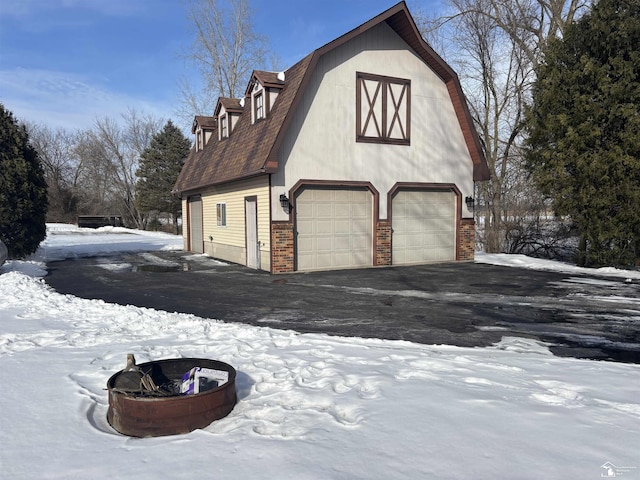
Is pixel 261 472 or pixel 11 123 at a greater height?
pixel 11 123

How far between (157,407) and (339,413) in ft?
4.62

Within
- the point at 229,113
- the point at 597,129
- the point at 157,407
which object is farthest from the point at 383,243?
the point at 157,407

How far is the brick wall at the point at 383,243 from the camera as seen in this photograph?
14.2 m

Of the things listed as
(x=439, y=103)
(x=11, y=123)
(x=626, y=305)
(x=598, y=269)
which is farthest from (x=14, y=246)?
(x=598, y=269)

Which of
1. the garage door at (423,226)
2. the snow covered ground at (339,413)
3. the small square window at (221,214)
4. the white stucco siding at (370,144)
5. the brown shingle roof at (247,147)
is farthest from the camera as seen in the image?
the small square window at (221,214)

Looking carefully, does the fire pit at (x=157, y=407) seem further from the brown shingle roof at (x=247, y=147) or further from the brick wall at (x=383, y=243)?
the brick wall at (x=383, y=243)

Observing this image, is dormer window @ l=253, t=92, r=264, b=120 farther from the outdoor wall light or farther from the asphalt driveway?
the outdoor wall light

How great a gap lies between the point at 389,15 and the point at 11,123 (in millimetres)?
13412

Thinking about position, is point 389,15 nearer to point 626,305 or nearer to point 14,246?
point 626,305

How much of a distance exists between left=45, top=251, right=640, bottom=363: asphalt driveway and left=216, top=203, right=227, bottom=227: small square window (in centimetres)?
300

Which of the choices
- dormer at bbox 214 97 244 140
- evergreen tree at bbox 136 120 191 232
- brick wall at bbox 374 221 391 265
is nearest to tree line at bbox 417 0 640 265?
brick wall at bbox 374 221 391 265

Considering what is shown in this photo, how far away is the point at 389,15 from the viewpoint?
1345 centimetres

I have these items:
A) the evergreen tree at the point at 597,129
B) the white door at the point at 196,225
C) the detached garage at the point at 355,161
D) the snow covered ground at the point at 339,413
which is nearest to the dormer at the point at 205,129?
the white door at the point at 196,225

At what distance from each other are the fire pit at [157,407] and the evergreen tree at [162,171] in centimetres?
3809
